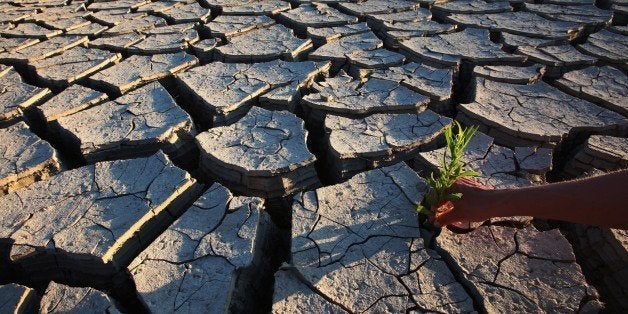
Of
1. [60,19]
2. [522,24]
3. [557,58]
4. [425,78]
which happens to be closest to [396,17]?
[522,24]

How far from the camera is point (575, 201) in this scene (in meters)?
1.40

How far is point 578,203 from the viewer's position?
140cm

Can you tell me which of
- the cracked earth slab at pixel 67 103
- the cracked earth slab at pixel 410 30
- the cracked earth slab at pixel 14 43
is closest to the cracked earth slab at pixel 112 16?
the cracked earth slab at pixel 14 43

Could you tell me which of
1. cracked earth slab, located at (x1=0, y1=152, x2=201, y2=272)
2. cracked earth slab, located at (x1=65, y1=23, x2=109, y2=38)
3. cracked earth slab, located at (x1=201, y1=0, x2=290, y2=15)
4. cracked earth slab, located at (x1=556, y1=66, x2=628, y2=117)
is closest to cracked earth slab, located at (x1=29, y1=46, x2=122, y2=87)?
cracked earth slab, located at (x1=65, y1=23, x2=109, y2=38)

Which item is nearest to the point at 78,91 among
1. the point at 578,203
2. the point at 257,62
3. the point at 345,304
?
the point at 257,62

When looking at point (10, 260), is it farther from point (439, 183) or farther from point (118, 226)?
point (439, 183)

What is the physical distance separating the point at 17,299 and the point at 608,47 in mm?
4208

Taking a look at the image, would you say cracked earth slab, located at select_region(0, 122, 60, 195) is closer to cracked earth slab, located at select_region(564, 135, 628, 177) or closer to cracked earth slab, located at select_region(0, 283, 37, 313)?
cracked earth slab, located at select_region(0, 283, 37, 313)

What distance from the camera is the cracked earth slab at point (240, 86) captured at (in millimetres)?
2668

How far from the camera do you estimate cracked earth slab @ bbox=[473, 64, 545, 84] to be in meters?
2.84

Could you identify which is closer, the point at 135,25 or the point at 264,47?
the point at 264,47

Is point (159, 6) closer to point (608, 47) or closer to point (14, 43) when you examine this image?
point (14, 43)

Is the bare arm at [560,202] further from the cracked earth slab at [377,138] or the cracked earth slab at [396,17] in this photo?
the cracked earth slab at [396,17]

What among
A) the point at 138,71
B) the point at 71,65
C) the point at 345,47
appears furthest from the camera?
the point at 345,47
